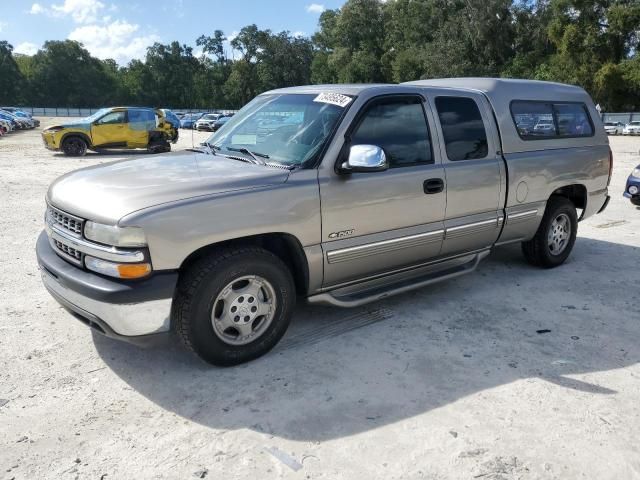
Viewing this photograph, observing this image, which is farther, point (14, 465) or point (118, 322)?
point (118, 322)

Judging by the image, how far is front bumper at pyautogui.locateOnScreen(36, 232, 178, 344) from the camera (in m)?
3.05

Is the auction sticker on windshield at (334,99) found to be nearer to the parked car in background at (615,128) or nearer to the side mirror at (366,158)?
the side mirror at (366,158)

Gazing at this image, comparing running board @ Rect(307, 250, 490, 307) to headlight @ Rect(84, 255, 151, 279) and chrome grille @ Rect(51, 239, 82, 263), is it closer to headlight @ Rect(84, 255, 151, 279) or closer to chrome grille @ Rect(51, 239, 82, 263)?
headlight @ Rect(84, 255, 151, 279)

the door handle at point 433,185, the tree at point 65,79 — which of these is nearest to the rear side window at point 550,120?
the door handle at point 433,185

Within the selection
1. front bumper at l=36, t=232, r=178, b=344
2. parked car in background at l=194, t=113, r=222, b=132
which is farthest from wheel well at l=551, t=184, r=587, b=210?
parked car in background at l=194, t=113, r=222, b=132

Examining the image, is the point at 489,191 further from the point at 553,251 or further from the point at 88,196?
the point at 88,196

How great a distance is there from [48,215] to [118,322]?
126 centimetres

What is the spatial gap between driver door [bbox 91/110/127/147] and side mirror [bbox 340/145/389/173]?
16.9 meters

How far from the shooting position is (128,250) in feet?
10.0

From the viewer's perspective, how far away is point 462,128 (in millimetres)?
4629

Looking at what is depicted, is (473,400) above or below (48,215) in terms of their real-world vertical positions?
below

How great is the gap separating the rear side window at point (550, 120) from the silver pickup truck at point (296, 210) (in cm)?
3

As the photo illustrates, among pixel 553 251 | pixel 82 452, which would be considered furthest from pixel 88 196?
pixel 553 251

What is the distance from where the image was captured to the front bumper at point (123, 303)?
3055 millimetres
